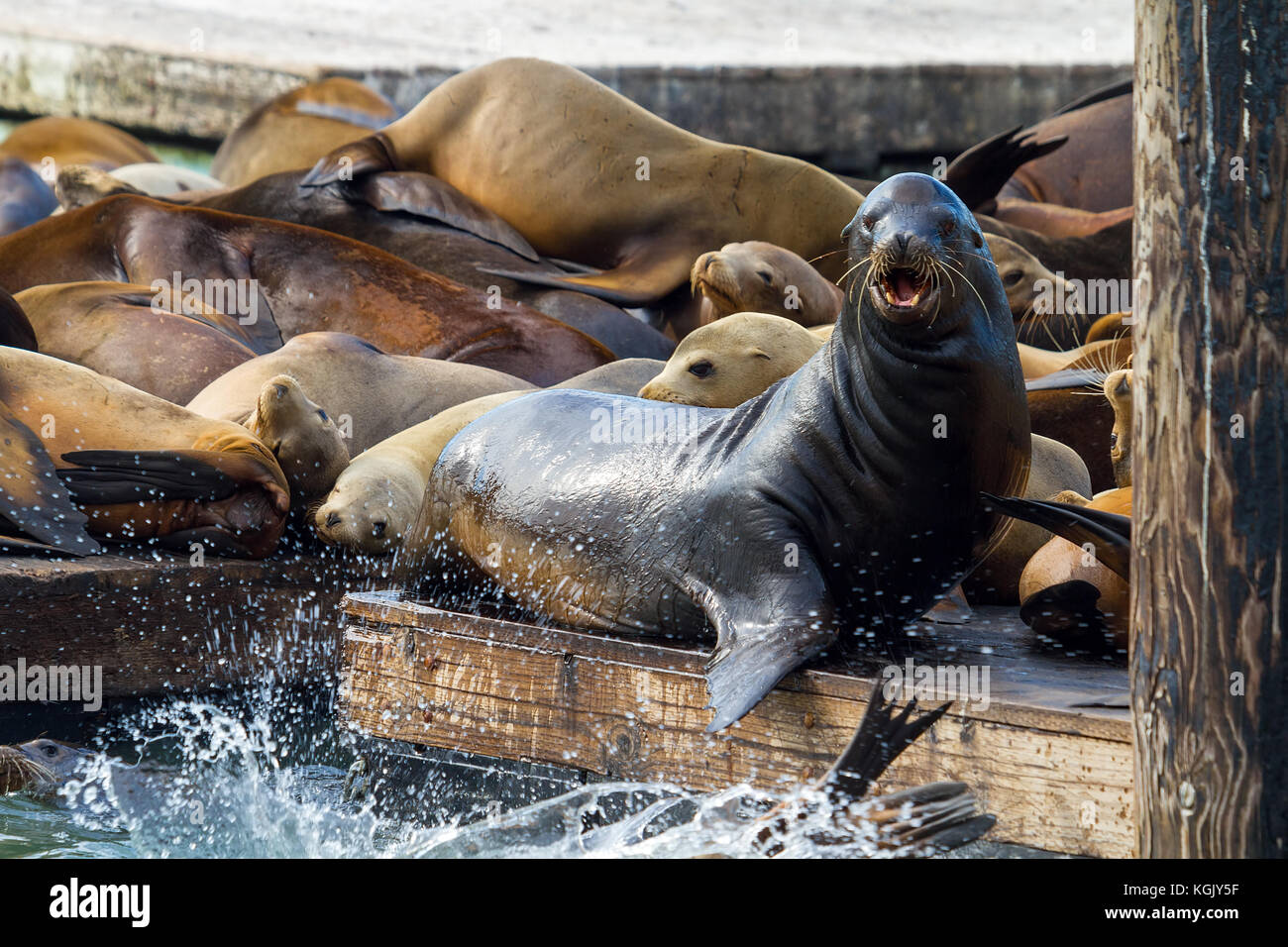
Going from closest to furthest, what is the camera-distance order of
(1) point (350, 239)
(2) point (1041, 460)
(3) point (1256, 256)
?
1. (3) point (1256, 256)
2. (2) point (1041, 460)
3. (1) point (350, 239)

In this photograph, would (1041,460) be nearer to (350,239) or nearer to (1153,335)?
(1153,335)

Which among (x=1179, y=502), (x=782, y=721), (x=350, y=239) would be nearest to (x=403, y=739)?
(x=782, y=721)

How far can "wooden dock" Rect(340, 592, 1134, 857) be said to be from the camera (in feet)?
9.29

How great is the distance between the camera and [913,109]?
10836mm

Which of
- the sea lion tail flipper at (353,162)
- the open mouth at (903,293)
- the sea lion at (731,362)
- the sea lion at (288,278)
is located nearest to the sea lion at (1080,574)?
the open mouth at (903,293)

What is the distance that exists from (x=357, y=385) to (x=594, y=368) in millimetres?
916

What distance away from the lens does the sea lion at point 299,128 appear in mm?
10094

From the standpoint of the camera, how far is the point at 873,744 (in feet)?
9.28

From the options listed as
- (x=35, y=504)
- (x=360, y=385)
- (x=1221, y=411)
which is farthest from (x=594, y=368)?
(x=1221, y=411)

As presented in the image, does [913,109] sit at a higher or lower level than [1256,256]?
higher

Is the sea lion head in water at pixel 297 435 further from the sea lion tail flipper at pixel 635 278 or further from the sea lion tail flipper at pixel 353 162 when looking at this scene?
the sea lion tail flipper at pixel 353 162

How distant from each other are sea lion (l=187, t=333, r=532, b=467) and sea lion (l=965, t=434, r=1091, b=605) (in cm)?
225

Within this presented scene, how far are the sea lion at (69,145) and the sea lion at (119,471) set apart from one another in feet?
19.3

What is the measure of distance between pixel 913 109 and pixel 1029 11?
17.3 feet
